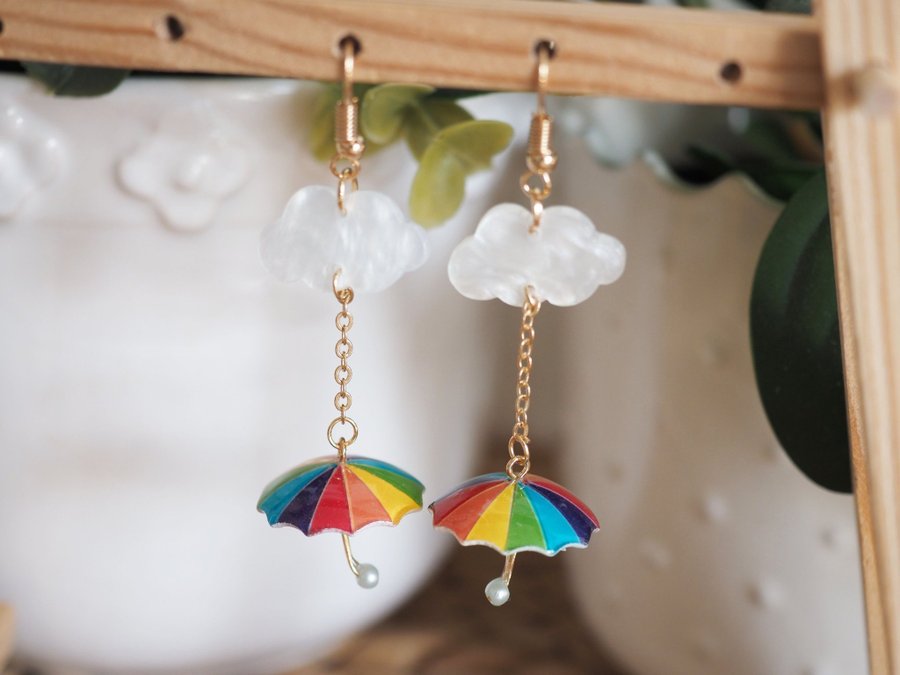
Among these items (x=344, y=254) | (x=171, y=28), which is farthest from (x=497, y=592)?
(x=171, y=28)

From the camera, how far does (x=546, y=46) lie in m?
0.36

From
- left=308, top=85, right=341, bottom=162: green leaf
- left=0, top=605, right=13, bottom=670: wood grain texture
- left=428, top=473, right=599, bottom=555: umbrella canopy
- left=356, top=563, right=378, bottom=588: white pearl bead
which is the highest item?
left=308, top=85, right=341, bottom=162: green leaf

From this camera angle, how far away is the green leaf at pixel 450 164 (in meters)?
0.46

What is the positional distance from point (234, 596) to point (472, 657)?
0.54 feet

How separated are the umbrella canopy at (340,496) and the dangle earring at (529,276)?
0.06ft

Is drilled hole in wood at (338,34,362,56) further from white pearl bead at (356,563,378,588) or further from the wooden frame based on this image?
white pearl bead at (356,563,378,588)

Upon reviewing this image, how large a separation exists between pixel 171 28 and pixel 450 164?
0.52 feet

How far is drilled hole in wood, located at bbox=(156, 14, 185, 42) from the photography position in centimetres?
36

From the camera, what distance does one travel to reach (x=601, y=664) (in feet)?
1.96

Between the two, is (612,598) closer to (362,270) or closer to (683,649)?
(683,649)

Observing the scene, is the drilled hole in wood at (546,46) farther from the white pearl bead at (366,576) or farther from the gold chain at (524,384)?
the white pearl bead at (366,576)

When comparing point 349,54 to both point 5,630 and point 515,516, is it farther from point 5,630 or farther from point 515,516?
point 5,630

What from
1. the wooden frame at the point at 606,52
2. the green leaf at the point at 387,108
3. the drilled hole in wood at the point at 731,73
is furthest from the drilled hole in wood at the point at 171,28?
the drilled hole in wood at the point at 731,73

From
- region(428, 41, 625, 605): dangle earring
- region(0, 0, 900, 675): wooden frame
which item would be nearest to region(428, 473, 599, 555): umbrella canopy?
region(428, 41, 625, 605): dangle earring
